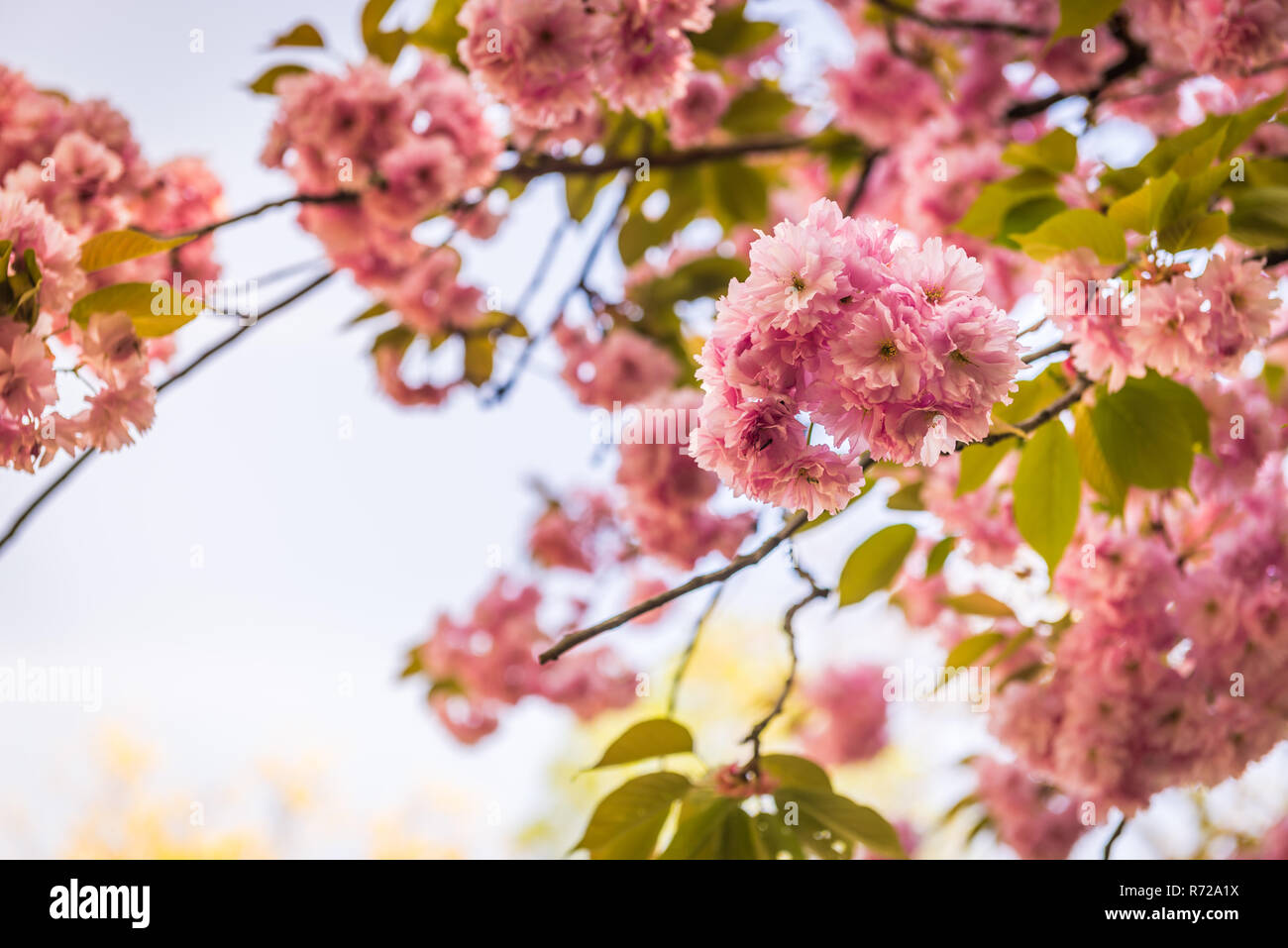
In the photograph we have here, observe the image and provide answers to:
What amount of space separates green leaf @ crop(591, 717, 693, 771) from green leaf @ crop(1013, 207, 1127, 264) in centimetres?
77

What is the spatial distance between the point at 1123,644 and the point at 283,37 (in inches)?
78.0

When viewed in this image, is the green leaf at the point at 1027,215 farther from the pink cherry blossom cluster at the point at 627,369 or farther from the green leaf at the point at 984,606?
the pink cherry blossom cluster at the point at 627,369

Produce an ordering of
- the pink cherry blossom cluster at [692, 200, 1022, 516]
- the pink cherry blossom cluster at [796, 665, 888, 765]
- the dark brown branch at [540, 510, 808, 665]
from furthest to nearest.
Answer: the pink cherry blossom cluster at [796, 665, 888, 765] → the dark brown branch at [540, 510, 808, 665] → the pink cherry blossom cluster at [692, 200, 1022, 516]

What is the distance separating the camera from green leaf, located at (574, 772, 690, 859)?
120 cm

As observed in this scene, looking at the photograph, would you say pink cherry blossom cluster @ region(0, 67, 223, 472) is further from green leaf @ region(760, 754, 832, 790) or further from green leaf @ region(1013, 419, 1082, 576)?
green leaf @ region(1013, 419, 1082, 576)

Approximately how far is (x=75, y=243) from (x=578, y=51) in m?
0.73

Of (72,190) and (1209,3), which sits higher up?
(1209,3)

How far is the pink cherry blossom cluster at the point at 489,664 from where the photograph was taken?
311 cm

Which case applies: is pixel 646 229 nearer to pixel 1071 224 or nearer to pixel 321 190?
pixel 321 190

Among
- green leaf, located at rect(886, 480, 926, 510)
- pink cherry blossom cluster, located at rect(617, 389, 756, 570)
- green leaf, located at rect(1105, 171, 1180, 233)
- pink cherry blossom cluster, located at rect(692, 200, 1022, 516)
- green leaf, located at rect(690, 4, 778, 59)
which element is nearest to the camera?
pink cherry blossom cluster, located at rect(692, 200, 1022, 516)

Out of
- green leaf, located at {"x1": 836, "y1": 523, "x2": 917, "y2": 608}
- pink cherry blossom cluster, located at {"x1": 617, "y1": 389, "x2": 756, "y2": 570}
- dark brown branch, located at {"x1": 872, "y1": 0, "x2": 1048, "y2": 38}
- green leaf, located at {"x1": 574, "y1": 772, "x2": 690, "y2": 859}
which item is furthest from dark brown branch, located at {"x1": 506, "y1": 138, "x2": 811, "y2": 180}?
green leaf, located at {"x1": 574, "y1": 772, "x2": 690, "y2": 859}

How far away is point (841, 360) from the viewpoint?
69 centimetres

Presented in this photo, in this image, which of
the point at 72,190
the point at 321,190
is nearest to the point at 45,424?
the point at 72,190

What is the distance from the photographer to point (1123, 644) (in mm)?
1531
